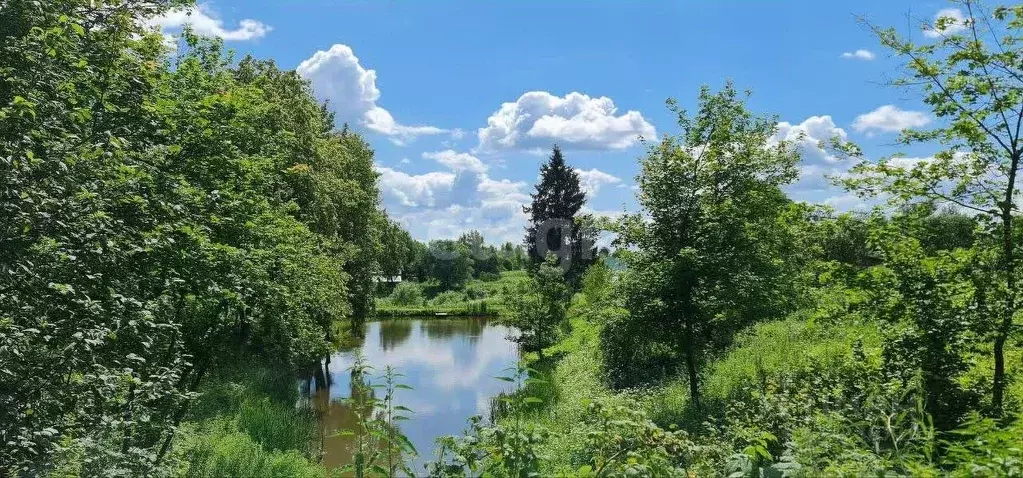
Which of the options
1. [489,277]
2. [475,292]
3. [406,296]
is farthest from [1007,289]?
[489,277]

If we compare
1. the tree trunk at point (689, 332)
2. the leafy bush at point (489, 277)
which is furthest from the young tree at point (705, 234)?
the leafy bush at point (489, 277)

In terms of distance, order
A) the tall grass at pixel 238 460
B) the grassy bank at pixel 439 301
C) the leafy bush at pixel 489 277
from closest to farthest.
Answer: the tall grass at pixel 238 460
the grassy bank at pixel 439 301
the leafy bush at pixel 489 277

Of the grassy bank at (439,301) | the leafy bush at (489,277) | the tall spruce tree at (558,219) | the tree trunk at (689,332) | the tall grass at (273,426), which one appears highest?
the tall spruce tree at (558,219)

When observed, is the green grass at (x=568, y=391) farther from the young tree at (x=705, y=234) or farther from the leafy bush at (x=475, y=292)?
the leafy bush at (x=475, y=292)

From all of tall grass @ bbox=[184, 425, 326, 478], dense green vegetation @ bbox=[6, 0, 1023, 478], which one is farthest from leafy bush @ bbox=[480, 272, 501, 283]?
tall grass @ bbox=[184, 425, 326, 478]

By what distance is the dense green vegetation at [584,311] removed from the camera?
14.7ft

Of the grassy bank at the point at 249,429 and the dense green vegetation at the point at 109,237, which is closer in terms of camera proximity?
the dense green vegetation at the point at 109,237

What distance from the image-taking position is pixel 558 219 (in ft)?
199

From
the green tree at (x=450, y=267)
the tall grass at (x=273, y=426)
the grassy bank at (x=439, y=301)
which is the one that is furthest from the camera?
the green tree at (x=450, y=267)

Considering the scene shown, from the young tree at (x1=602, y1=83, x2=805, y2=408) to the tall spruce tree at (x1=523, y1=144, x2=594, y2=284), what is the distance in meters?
46.7

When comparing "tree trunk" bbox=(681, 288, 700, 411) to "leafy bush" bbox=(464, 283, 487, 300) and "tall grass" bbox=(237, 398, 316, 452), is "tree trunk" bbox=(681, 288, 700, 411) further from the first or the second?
"leafy bush" bbox=(464, 283, 487, 300)

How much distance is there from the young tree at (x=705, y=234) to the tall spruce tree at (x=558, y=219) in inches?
1837

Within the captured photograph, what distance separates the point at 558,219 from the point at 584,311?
45.7 meters

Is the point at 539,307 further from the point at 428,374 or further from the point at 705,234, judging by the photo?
the point at 705,234
